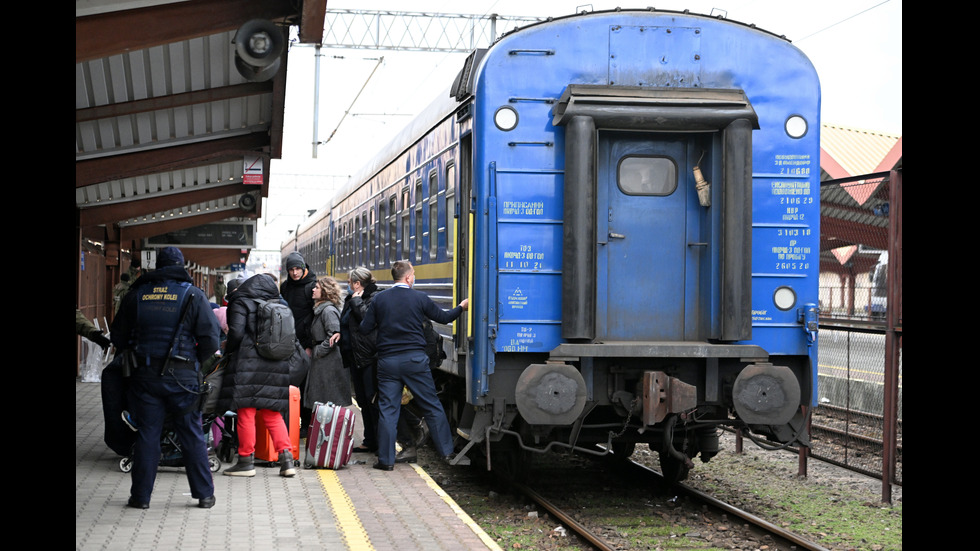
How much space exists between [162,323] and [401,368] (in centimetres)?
252

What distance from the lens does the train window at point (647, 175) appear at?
8.15 meters

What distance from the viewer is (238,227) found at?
26.3 meters

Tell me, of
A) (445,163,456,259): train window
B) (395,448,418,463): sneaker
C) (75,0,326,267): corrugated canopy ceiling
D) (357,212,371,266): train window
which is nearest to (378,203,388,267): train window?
(357,212,371,266): train window

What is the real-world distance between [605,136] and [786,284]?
1.76 m

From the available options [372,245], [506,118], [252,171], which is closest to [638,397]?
[506,118]

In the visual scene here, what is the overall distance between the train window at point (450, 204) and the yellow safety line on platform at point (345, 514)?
2.16 metres

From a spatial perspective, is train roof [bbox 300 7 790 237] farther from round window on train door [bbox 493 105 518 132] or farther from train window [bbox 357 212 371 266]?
train window [bbox 357 212 371 266]

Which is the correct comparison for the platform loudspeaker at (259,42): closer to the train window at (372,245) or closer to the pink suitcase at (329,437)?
the pink suitcase at (329,437)

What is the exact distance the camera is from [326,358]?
9.65m

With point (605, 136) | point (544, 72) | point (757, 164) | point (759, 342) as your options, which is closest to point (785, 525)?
point (759, 342)

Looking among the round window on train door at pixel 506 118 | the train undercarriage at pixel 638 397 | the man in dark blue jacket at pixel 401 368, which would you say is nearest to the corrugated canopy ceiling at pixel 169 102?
the round window on train door at pixel 506 118

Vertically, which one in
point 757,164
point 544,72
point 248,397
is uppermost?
point 544,72
